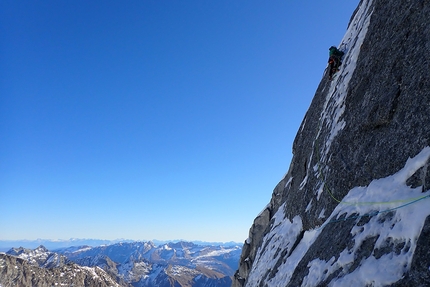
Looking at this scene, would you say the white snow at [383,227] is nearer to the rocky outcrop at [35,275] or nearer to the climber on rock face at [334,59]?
the climber on rock face at [334,59]

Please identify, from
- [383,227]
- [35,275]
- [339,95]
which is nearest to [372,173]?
[383,227]

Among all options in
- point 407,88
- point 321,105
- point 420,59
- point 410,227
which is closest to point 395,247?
point 410,227

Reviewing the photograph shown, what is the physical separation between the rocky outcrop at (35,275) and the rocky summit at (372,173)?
7931 inches

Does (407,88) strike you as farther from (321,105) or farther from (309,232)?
(321,105)

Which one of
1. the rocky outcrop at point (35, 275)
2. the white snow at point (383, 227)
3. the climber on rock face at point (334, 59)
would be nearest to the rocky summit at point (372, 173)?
the white snow at point (383, 227)

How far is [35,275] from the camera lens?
172 metres

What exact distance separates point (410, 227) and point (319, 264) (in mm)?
3957

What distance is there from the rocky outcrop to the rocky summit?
7931 inches

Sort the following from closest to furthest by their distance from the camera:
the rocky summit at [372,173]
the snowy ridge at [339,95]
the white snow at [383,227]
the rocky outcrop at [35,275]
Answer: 1. the white snow at [383,227]
2. the rocky summit at [372,173]
3. the snowy ridge at [339,95]
4. the rocky outcrop at [35,275]

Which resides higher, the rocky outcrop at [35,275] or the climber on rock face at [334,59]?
the climber on rock face at [334,59]

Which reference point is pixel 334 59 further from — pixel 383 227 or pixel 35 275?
pixel 35 275

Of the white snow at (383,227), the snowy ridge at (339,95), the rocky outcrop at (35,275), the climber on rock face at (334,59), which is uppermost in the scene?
the climber on rock face at (334,59)

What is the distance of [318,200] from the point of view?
13.3 m

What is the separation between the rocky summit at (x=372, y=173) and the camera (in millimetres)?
6570
